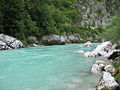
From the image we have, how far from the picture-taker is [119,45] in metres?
28.1

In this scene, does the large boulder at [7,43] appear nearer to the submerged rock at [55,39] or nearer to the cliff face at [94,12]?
the submerged rock at [55,39]

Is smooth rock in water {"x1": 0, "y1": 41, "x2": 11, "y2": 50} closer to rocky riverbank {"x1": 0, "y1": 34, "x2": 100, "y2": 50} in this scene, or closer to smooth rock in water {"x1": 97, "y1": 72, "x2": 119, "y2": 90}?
rocky riverbank {"x1": 0, "y1": 34, "x2": 100, "y2": 50}

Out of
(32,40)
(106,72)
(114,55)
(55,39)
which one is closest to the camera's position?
(106,72)

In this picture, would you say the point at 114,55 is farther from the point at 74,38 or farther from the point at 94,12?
the point at 94,12

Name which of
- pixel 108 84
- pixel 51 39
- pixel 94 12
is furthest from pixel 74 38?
pixel 108 84

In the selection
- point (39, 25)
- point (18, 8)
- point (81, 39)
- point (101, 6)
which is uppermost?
point (101, 6)

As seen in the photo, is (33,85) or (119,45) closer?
(33,85)

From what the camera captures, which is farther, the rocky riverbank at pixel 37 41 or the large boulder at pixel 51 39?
the large boulder at pixel 51 39

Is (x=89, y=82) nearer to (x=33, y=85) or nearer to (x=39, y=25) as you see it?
(x=33, y=85)

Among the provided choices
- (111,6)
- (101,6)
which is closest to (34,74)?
(101,6)

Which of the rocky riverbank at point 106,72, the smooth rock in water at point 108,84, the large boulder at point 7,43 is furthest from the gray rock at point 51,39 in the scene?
the smooth rock in water at point 108,84

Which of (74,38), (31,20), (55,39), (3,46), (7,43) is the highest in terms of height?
(31,20)

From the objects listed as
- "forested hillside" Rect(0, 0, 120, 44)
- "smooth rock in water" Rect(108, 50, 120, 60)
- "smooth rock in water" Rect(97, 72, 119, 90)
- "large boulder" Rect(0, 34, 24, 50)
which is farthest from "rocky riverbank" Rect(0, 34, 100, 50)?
"smooth rock in water" Rect(97, 72, 119, 90)

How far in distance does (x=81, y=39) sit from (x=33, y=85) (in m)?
60.6
